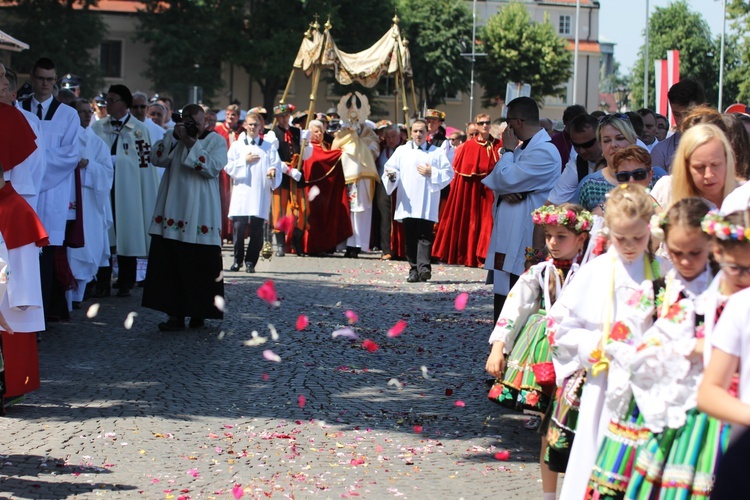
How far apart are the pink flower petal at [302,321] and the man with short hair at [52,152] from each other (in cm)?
232

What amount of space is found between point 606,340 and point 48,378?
525cm

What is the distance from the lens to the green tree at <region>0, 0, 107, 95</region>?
183 feet

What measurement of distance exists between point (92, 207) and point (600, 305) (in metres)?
9.20

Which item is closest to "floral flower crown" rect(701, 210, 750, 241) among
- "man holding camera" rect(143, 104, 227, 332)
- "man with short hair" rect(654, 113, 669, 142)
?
"man holding camera" rect(143, 104, 227, 332)

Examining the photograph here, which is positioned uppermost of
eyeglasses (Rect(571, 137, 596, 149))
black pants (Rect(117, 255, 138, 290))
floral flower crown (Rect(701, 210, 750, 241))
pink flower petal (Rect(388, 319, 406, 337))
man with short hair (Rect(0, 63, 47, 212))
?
eyeglasses (Rect(571, 137, 596, 149))

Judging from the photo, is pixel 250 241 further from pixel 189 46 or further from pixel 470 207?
pixel 189 46

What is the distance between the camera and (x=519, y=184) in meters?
8.73

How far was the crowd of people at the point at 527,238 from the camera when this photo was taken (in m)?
4.28

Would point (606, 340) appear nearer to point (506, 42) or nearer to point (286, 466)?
point (286, 466)

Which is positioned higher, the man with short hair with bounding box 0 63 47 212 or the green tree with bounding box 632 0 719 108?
the green tree with bounding box 632 0 719 108

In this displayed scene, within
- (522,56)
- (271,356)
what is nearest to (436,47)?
(522,56)

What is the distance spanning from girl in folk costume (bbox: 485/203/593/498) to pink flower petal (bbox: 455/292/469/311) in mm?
6990

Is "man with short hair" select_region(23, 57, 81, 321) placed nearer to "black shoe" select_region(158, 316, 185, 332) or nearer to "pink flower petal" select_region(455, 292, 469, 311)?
"black shoe" select_region(158, 316, 185, 332)

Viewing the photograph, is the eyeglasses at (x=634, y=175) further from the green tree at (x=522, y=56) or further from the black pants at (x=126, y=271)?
the green tree at (x=522, y=56)
